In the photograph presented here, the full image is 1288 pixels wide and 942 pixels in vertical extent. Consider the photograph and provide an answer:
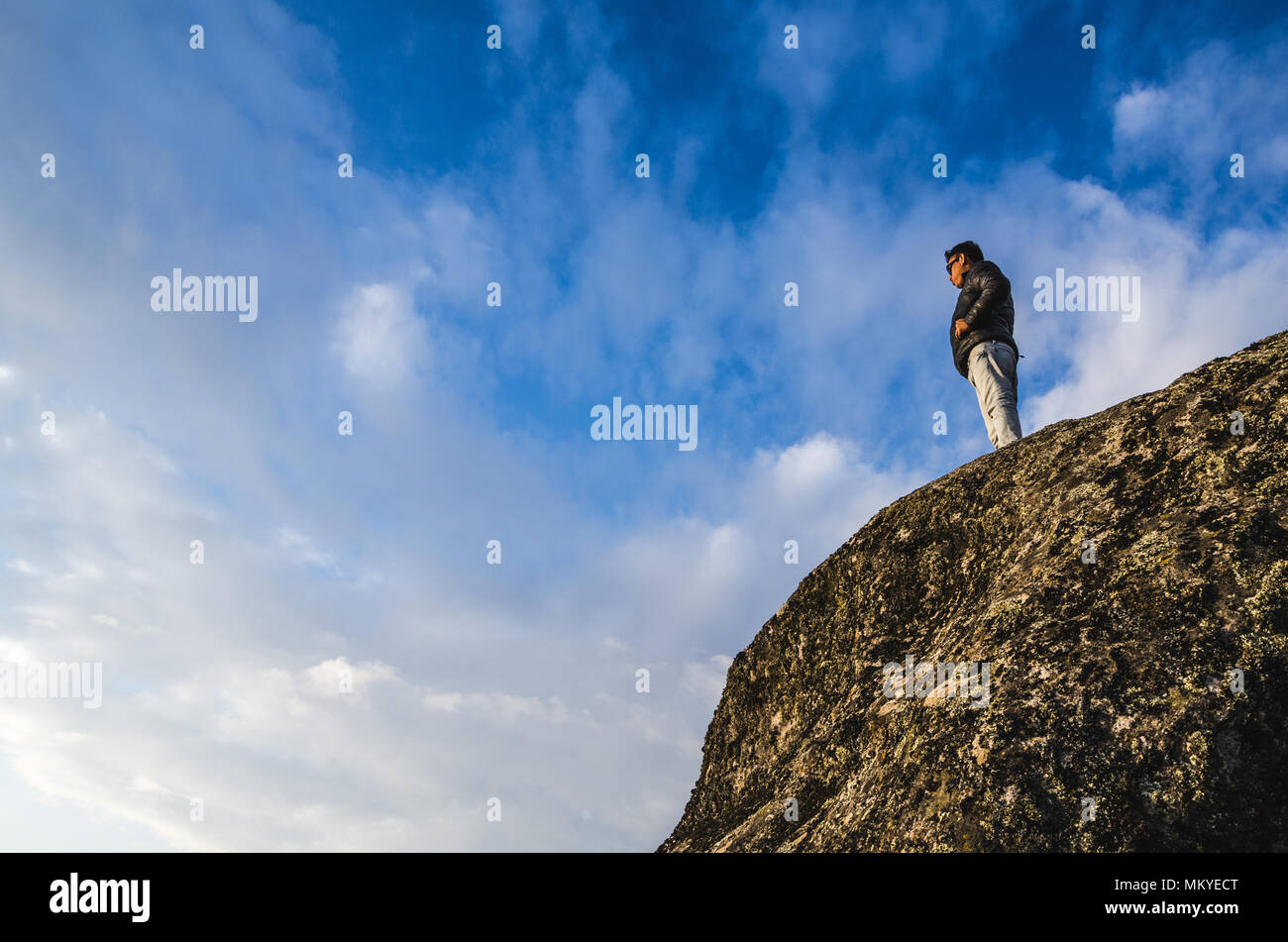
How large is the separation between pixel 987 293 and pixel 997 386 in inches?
54.0

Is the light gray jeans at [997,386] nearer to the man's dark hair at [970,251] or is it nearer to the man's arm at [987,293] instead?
the man's arm at [987,293]

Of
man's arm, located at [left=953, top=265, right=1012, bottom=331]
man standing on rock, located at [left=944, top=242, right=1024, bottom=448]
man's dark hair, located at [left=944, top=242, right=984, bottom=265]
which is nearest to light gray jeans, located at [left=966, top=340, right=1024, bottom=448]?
man standing on rock, located at [left=944, top=242, right=1024, bottom=448]

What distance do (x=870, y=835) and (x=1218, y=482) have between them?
2986 mm

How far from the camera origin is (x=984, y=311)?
9.91 metres

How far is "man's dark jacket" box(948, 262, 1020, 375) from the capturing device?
989cm

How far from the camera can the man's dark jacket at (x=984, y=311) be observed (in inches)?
389

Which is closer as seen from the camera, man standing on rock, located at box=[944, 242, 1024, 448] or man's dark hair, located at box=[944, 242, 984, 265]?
man standing on rock, located at box=[944, 242, 1024, 448]

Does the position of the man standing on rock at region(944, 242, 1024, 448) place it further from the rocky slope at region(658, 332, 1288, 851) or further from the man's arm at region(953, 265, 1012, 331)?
the rocky slope at region(658, 332, 1288, 851)

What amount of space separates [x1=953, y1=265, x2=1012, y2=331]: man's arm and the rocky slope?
142 inches

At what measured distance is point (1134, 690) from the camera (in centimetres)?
381

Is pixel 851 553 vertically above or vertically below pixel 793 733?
above
